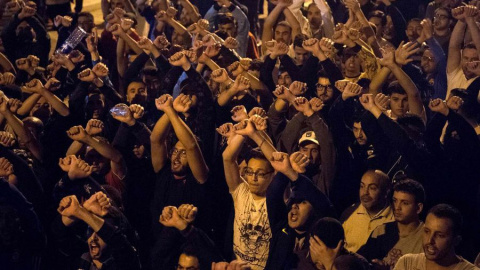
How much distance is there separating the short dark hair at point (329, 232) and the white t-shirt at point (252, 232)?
689 millimetres

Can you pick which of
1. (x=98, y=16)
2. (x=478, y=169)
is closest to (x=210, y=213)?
(x=478, y=169)

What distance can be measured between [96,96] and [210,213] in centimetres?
213

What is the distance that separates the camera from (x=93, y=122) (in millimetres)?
7137

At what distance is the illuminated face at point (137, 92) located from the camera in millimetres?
8828

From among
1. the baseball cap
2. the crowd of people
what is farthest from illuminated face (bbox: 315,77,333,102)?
the baseball cap

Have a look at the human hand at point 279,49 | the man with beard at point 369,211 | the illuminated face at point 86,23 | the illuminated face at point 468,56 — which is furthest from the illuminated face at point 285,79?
the illuminated face at point 86,23

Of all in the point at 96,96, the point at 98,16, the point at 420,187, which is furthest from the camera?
the point at 98,16

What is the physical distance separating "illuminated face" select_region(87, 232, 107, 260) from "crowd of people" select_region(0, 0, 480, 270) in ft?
0.04

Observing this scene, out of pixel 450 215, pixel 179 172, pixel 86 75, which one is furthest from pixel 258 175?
pixel 86 75

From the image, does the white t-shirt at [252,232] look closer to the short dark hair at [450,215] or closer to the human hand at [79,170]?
the human hand at [79,170]

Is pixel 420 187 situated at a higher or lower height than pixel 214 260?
higher

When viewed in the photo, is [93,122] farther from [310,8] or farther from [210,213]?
[310,8]

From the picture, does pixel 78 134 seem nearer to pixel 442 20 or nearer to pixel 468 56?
pixel 468 56

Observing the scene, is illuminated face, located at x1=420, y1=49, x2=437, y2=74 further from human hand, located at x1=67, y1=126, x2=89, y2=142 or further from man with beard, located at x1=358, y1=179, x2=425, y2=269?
human hand, located at x1=67, y1=126, x2=89, y2=142
